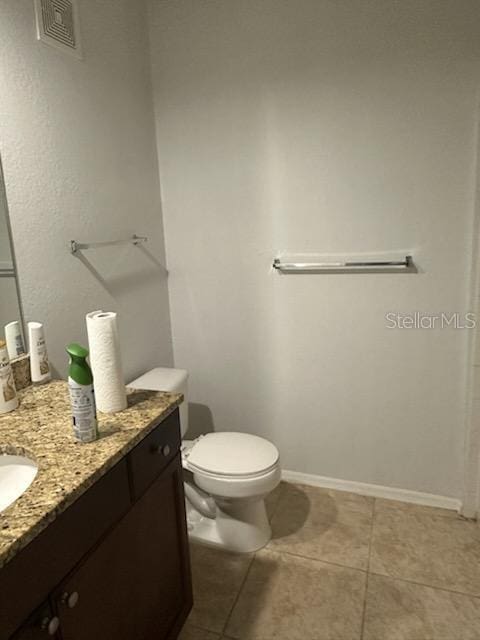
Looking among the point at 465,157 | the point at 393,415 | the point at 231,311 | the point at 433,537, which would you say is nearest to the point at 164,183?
the point at 231,311

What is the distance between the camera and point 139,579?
1227mm

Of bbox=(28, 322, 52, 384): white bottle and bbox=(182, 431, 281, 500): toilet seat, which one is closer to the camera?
bbox=(28, 322, 52, 384): white bottle

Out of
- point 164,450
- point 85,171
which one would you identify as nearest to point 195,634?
point 164,450

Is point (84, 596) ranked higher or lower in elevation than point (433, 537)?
higher

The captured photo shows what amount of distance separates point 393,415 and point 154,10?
7.46 feet

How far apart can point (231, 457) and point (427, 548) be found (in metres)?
0.94

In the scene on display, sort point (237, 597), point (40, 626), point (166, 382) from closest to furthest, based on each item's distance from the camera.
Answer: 1. point (40, 626)
2. point (237, 597)
3. point (166, 382)

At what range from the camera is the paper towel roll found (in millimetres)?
1220

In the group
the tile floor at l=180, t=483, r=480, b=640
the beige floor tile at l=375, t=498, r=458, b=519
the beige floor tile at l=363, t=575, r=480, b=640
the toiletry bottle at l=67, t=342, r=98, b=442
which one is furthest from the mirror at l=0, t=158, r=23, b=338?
the beige floor tile at l=375, t=498, r=458, b=519

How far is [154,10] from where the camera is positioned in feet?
6.98

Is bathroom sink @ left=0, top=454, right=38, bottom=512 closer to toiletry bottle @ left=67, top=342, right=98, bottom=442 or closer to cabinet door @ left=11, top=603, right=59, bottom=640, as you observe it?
toiletry bottle @ left=67, top=342, right=98, bottom=442

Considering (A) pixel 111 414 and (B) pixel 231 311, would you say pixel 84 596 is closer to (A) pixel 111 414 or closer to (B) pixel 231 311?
(A) pixel 111 414

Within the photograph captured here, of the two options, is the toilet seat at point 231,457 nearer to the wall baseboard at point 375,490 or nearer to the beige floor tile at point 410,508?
the wall baseboard at point 375,490

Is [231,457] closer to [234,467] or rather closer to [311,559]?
[234,467]
